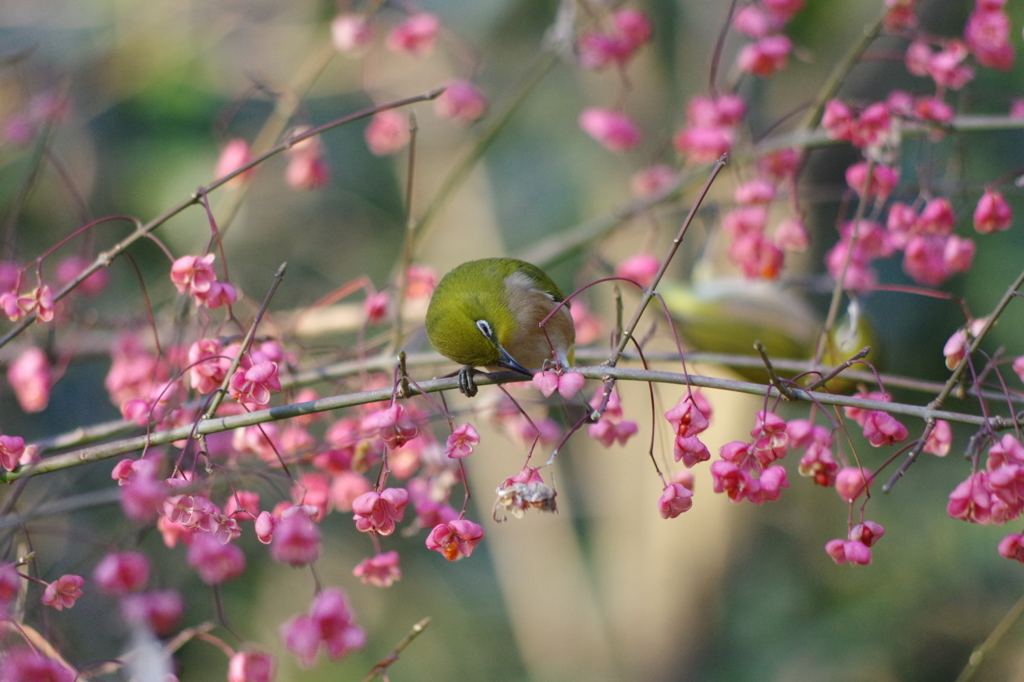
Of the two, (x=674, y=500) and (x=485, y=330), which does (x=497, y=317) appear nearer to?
(x=485, y=330)

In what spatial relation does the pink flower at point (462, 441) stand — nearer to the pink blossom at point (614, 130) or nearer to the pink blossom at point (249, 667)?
the pink blossom at point (249, 667)

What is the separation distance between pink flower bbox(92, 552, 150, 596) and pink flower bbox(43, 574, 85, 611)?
50 millimetres

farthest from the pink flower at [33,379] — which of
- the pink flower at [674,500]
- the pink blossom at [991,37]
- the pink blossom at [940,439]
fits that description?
the pink blossom at [991,37]

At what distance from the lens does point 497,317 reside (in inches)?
73.8

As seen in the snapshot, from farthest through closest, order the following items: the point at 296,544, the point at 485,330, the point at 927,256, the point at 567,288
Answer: the point at 567,288, the point at 927,256, the point at 485,330, the point at 296,544

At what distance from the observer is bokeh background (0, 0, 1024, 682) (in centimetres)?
467

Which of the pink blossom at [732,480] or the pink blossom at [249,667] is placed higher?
the pink blossom at [732,480]

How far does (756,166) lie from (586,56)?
28.2 inches

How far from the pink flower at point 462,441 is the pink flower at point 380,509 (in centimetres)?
10

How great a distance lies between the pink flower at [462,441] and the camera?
4.33ft

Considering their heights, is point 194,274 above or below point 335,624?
above

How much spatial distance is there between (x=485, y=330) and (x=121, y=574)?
83 cm

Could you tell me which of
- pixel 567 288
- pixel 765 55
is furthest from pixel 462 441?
pixel 567 288

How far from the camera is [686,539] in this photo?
4.67 meters
